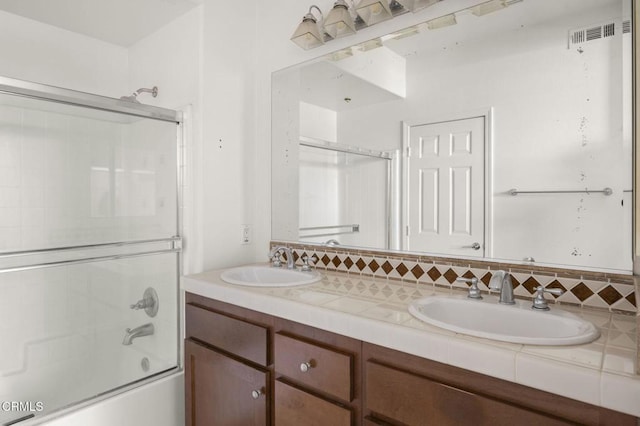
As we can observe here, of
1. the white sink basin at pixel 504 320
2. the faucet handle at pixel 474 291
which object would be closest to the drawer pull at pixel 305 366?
the white sink basin at pixel 504 320

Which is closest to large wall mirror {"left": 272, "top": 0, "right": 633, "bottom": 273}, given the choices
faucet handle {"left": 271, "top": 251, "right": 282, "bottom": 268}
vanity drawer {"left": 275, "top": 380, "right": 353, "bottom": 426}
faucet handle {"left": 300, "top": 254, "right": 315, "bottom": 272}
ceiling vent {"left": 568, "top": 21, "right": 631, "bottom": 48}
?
ceiling vent {"left": 568, "top": 21, "right": 631, "bottom": 48}

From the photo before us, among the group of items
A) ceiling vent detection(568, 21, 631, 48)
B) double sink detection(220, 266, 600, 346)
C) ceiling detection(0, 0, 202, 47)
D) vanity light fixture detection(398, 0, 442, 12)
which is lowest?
double sink detection(220, 266, 600, 346)

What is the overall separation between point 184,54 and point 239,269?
1.19 m

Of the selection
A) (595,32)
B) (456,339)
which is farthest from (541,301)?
(595,32)

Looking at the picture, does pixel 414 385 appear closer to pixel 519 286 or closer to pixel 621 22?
pixel 519 286

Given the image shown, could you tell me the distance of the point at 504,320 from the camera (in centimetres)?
117

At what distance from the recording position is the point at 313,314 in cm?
118

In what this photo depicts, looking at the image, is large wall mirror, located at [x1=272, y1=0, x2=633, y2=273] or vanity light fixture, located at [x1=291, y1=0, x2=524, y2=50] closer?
large wall mirror, located at [x1=272, y1=0, x2=633, y2=273]

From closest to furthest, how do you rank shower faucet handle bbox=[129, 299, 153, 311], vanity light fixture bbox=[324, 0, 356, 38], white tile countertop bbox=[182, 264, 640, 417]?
white tile countertop bbox=[182, 264, 640, 417], vanity light fixture bbox=[324, 0, 356, 38], shower faucet handle bbox=[129, 299, 153, 311]

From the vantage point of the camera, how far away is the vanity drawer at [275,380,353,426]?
109 cm

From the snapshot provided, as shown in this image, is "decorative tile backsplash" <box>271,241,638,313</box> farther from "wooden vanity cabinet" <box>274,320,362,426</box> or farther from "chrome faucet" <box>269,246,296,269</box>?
"wooden vanity cabinet" <box>274,320,362,426</box>

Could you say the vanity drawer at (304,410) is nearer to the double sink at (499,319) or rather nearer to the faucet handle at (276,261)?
the double sink at (499,319)

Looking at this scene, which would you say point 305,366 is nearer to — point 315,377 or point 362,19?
point 315,377

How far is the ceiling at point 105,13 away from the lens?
187cm
